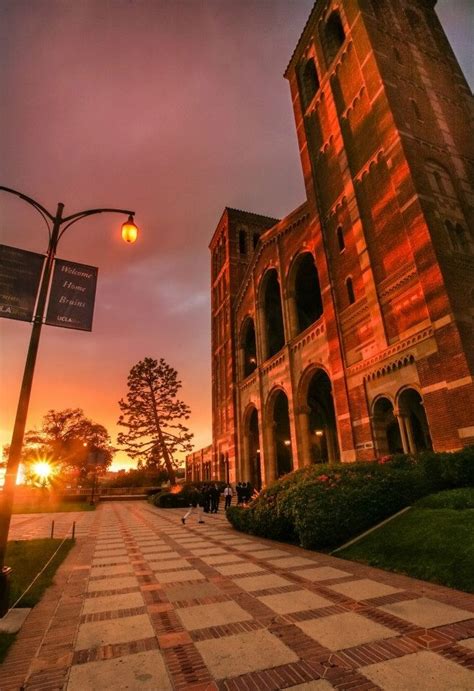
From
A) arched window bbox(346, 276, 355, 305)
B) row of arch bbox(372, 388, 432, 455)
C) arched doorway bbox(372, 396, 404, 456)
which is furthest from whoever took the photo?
arched window bbox(346, 276, 355, 305)

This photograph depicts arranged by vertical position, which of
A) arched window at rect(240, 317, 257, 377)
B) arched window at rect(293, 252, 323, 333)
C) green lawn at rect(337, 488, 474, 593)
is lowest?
green lawn at rect(337, 488, 474, 593)

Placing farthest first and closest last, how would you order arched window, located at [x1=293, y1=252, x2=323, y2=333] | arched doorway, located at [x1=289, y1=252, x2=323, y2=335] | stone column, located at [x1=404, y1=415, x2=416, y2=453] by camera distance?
1. arched window, located at [x1=293, y1=252, x2=323, y2=333]
2. arched doorway, located at [x1=289, y1=252, x2=323, y2=335]
3. stone column, located at [x1=404, y1=415, x2=416, y2=453]

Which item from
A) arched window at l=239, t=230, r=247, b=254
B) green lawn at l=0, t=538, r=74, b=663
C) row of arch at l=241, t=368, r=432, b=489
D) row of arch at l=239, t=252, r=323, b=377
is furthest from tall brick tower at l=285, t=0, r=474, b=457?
arched window at l=239, t=230, r=247, b=254

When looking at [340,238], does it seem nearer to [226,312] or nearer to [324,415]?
[324,415]

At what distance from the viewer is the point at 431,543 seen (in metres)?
6.48

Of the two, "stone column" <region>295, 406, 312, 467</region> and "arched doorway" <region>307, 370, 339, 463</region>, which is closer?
"stone column" <region>295, 406, 312, 467</region>

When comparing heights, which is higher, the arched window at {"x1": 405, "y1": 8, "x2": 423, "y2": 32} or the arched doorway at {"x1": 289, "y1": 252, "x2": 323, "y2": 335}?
the arched window at {"x1": 405, "y1": 8, "x2": 423, "y2": 32}

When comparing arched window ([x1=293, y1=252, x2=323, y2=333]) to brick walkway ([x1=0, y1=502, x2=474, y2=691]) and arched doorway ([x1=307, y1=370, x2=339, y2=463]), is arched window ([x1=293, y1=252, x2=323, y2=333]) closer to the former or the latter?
arched doorway ([x1=307, y1=370, x2=339, y2=463])

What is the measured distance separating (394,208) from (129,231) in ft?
45.2

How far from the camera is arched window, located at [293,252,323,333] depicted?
1005 inches

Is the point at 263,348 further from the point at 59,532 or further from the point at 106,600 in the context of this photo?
the point at 106,600

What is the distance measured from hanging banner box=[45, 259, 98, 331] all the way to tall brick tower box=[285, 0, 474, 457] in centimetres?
1242

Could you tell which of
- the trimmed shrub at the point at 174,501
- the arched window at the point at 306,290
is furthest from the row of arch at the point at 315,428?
the arched window at the point at 306,290

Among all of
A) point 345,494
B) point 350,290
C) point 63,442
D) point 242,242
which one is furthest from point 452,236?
point 63,442
